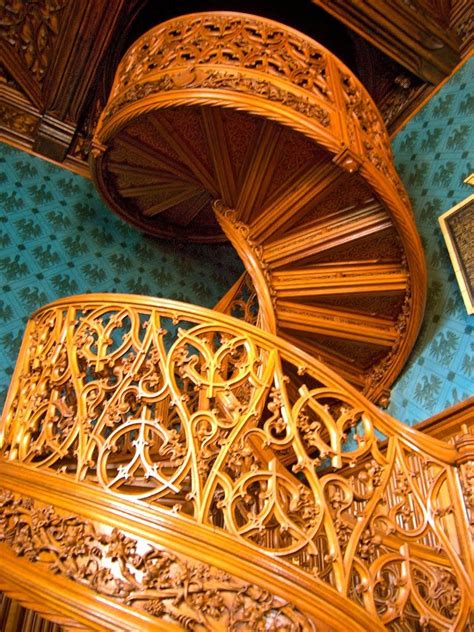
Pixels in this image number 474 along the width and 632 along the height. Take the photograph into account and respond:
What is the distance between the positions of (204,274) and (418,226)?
204 cm

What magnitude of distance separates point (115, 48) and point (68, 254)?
1.98 m

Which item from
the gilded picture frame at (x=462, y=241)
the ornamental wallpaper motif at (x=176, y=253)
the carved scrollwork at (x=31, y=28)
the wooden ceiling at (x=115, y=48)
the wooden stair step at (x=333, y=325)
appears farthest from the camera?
the carved scrollwork at (x=31, y=28)

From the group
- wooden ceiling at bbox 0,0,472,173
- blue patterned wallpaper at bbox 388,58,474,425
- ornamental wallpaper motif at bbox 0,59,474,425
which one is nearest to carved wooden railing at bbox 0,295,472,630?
blue patterned wallpaper at bbox 388,58,474,425

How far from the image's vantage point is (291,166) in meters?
3.57

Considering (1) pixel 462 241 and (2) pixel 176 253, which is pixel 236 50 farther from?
Answer: (2) pixel 176 253

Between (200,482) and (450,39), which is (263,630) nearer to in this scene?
(200,482)

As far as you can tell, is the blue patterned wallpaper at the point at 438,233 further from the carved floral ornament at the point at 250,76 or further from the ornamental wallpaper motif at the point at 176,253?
the carved floral ornament at the point at 250,76

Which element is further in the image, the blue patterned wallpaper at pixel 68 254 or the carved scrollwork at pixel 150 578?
the blue patterned wallpaper at pixel 68 254

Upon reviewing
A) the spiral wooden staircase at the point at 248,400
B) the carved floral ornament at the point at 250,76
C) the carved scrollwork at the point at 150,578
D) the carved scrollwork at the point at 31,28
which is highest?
the carved scrollwork at the point at 31,28

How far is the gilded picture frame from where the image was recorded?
11.2 feet

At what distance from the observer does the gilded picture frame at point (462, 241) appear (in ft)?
11.2

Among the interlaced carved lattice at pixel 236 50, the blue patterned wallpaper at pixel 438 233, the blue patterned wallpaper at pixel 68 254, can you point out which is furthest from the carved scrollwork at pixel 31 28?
the blue patterned wallpaper at pixel 438 233

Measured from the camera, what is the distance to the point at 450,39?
4.54m

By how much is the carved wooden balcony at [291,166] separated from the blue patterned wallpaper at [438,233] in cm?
18
